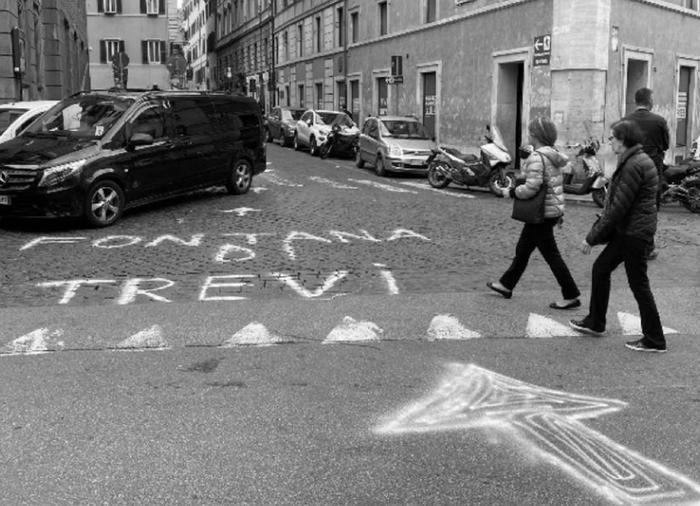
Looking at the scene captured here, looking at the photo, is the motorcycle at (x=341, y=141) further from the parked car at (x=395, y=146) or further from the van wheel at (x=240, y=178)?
the van wheel at (x=240, y=178)

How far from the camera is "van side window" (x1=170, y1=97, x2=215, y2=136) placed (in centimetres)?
1230

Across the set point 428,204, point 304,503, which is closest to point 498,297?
point 304,503

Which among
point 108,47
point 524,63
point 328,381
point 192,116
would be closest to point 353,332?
point 328,381

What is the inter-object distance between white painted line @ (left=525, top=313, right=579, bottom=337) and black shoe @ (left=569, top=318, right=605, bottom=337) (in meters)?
0.04

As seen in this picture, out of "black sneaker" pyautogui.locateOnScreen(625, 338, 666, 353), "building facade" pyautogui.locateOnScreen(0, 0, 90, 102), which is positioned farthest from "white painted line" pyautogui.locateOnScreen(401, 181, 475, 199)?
"black sneaker" pyautogui.locateOnScreen(625, 338, 666, 353)

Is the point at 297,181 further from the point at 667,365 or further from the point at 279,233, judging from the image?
the point at 667,365

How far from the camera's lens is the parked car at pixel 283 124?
101ft

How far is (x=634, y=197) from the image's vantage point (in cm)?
545

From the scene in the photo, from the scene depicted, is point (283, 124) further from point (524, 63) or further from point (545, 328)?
point (545, 328)

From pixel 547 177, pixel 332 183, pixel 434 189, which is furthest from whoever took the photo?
pixel 332 183

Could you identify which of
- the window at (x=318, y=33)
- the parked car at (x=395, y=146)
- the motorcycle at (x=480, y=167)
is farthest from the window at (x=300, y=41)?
the motorcycle at (x=480, y=167)

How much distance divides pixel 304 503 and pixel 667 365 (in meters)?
2.95

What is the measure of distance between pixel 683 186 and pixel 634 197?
834 centimetres

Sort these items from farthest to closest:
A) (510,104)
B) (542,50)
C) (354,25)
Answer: (354,25)
(510,104)
(542,50)
